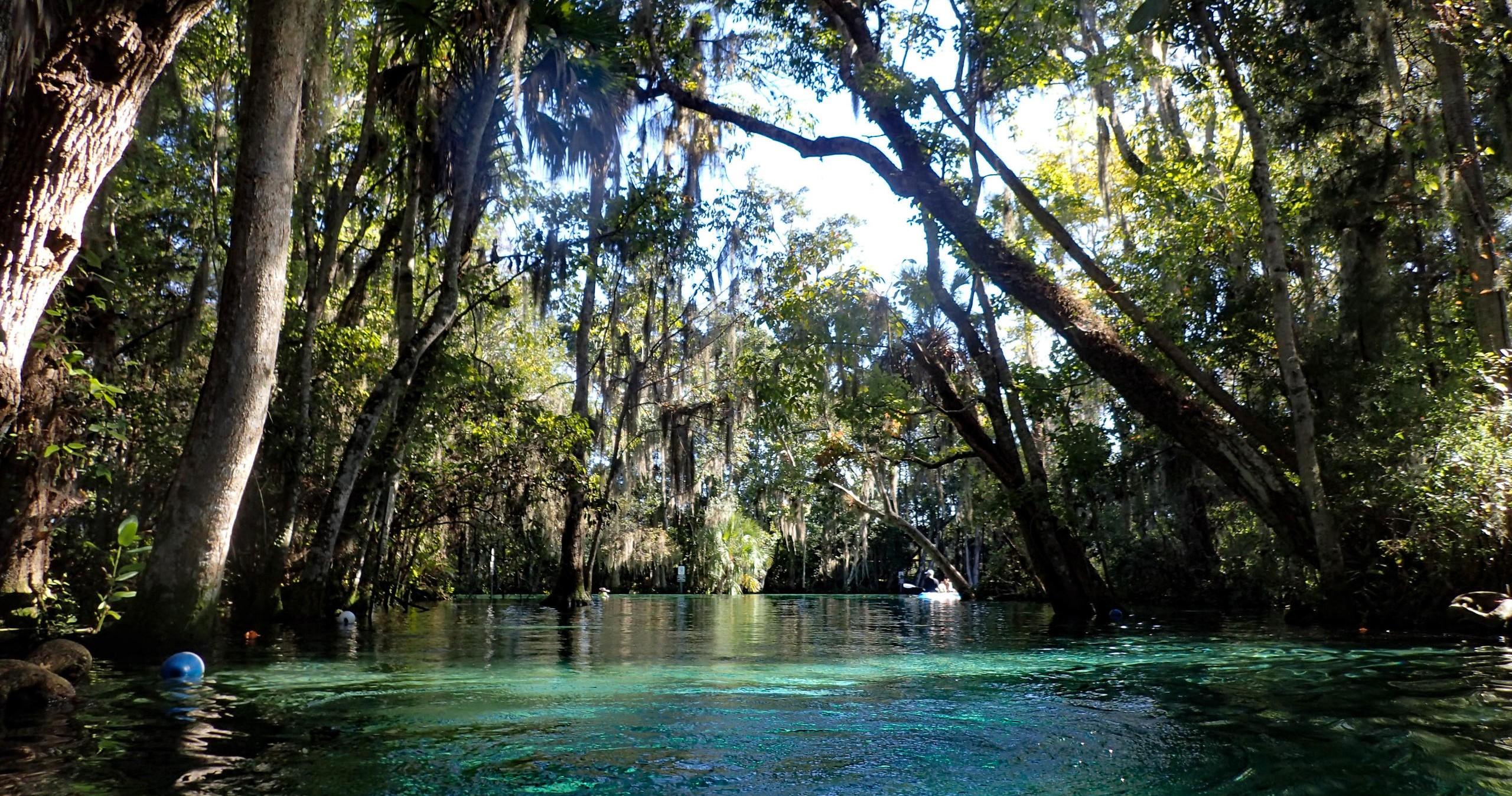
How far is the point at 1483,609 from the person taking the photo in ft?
28.8

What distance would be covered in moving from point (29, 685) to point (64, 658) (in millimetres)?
1002

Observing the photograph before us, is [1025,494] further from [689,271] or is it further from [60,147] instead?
[60,147]

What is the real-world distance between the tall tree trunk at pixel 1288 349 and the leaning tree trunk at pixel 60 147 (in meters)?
10.4

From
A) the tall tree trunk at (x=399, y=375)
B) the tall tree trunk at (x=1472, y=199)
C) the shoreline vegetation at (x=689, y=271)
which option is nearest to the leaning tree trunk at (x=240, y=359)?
the shoreline vegetation at (x=689, y=271)

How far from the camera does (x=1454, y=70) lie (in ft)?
32.2

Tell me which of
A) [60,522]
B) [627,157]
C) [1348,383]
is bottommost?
[60,522]

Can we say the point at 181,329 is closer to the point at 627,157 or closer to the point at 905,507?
the point at 627,157

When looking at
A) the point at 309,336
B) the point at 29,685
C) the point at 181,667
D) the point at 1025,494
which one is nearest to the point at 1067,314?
the point at 1025,494

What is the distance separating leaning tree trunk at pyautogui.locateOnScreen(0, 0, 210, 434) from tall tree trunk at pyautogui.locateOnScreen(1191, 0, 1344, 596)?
411 inches

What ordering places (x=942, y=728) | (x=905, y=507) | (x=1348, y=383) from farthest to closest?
(x=905, y=507) < (x=1348, y=383) < (x=942, y=728)

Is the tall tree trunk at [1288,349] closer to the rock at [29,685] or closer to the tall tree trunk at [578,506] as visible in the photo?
the tall tree trunk at [578,506]

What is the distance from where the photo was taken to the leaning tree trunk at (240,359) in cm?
564

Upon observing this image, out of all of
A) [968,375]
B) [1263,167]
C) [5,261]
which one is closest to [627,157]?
[968,375]

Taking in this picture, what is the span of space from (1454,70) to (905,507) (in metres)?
40.1
